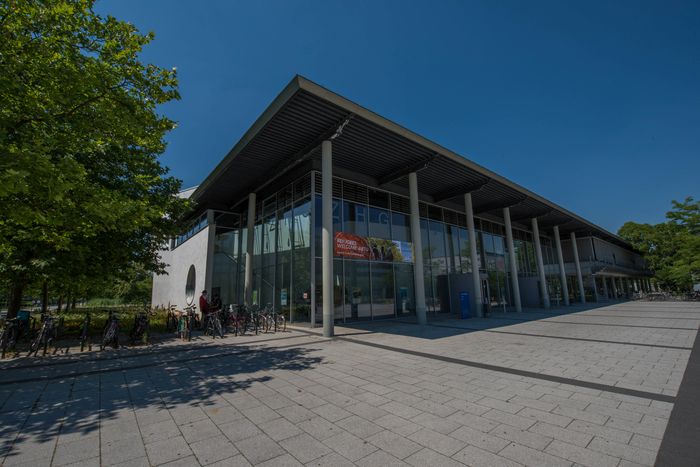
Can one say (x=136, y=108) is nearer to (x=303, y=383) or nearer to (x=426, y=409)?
(x=303, y=383)

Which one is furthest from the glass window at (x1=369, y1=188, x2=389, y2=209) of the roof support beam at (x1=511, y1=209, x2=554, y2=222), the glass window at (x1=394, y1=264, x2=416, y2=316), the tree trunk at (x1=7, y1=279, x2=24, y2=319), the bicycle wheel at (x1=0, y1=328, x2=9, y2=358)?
the tree trunk at (x1=7, y1=279, x2=24, y2=319)

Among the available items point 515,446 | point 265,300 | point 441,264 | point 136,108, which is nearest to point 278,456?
point 515,446

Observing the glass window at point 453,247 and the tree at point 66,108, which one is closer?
the tree at point 66,108

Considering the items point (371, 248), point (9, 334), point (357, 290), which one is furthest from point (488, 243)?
point (9, 334)

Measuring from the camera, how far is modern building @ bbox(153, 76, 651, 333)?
12.2m

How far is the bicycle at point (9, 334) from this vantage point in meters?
8.33

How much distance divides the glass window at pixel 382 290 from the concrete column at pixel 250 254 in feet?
24.9

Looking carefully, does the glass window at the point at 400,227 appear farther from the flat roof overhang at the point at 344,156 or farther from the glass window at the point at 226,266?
the glass window at the point at 226,266

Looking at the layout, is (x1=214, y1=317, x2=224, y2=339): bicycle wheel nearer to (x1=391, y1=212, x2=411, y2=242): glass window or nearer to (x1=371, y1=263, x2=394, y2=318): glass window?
(x1=371, y1=263, x2=394, y2=318): glass window

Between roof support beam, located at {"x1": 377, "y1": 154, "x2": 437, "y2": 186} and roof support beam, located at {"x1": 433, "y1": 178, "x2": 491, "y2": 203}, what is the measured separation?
16.1ft

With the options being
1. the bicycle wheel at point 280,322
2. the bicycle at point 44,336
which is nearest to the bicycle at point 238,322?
the bicycle wheel at point 280,322

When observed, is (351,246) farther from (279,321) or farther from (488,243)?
(488,243)

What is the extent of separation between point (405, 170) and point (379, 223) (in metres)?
3.28

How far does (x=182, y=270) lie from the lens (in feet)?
84.9
